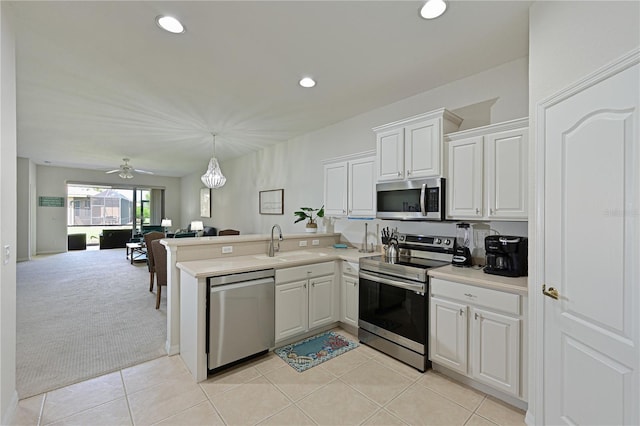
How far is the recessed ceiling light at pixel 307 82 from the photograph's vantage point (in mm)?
2971

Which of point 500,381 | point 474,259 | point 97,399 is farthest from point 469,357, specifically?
point 97,399

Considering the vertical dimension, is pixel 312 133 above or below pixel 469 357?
above

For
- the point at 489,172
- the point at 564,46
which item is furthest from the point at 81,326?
the point at 564,46

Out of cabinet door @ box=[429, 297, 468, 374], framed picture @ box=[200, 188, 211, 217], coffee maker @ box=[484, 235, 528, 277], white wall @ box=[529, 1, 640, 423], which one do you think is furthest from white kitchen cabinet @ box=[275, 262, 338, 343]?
framed picture @ box=[200, 188, 211, 217]

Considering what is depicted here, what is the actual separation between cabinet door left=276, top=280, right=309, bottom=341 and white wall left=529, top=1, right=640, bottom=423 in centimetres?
190

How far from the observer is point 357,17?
2016mm

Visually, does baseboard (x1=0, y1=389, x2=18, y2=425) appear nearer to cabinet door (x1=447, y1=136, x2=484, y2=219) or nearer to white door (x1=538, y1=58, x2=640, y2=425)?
white door (x1=538, y1=58, x2=640, y2=425)

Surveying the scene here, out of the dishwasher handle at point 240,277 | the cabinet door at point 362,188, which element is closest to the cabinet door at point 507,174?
the cabinet door at point 362,188

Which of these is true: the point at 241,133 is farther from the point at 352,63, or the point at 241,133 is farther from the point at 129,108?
the point at 352,63

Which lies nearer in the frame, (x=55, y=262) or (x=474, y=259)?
(x=474, y=259)

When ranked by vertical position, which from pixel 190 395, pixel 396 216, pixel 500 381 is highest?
pixel 396 216

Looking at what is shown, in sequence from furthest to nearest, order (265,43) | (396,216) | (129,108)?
1. (129,108)
2. (396,216)
3. (265,43)

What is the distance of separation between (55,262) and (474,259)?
30.8ft

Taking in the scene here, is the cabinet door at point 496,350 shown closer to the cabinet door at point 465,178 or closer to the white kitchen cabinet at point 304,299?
the cabinet door at point 465,178
